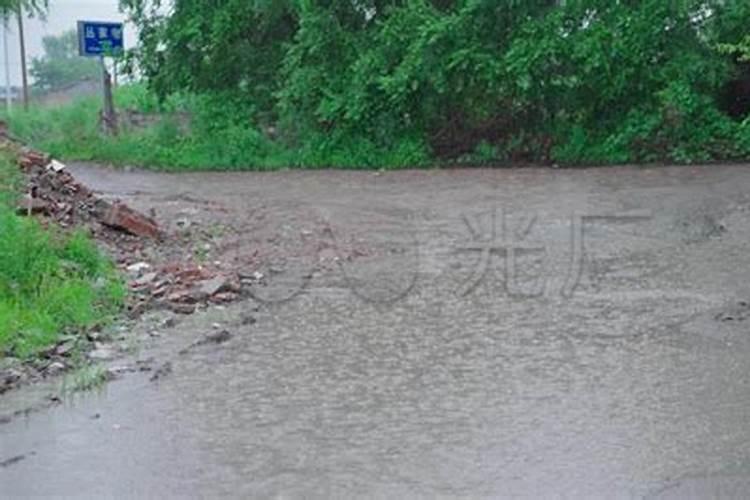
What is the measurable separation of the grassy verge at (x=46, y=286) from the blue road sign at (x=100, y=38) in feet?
42.7

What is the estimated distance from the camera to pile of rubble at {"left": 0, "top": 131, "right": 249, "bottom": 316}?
26.8 feet

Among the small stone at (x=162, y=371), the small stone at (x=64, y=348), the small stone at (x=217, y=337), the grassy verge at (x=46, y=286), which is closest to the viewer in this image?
the small stone at (x=162, y=371)

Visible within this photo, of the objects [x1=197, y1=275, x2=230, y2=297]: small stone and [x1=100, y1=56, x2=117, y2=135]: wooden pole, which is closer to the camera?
[x1=197, y1=275, x2=230, y2=297]: small stone

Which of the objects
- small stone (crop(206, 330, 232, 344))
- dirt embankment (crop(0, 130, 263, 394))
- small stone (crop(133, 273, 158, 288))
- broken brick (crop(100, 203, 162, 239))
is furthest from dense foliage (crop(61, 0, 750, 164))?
small stone (crop(206, 330, 232, 344))

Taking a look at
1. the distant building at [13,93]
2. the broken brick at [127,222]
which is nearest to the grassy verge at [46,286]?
the broken brick at [127,222]

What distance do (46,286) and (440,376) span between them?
306cm

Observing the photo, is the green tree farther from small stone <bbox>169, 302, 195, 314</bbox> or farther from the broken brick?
small stone <bbox>169, 302, 195, 314</bbox>

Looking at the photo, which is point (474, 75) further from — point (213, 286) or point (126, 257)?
point (213, 286)

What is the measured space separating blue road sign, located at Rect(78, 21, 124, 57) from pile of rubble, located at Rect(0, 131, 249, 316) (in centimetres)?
995

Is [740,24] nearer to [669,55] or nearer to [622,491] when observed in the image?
[669,55]

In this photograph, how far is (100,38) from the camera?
2133 cm

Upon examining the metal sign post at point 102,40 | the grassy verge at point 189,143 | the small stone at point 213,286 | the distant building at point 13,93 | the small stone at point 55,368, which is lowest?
the small stone at point 55,368

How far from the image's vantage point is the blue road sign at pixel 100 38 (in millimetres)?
21203

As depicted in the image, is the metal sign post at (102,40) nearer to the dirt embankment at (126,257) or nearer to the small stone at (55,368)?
the dirt embankment at (126,257)
